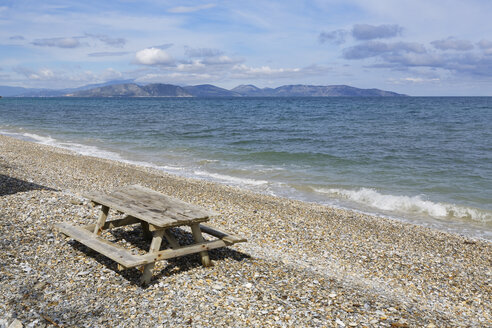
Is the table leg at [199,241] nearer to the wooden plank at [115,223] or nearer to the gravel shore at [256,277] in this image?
the gravel shore at [256,277]

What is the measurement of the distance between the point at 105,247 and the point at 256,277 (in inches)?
91.5

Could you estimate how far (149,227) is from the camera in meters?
5.94

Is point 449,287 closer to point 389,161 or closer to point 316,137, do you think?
point 389,161

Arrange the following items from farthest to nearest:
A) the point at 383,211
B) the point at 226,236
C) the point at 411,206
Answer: the point at 411,206, the point at 383,211, the point at 226,236

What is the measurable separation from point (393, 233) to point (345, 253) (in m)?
2.71

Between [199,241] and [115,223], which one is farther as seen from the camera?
[115,223]

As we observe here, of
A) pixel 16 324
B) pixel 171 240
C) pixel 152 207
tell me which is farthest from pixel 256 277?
pixel 16 324

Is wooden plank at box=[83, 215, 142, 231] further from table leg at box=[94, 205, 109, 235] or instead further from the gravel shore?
the gravel shore

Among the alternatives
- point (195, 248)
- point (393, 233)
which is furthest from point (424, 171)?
point (195, 248)

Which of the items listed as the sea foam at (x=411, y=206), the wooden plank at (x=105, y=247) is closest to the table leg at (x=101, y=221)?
the wooden plank at (x=105, y=247)

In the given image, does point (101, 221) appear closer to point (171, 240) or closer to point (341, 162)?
point (171, 240)

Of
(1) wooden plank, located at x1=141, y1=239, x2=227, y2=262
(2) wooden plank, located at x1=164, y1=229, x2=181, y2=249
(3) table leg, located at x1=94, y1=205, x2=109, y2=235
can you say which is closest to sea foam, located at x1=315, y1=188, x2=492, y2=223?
(1) wooden plank, located at x1=141, y1=239, x2=227, y2=262

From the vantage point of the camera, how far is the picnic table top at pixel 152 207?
557 centimetres

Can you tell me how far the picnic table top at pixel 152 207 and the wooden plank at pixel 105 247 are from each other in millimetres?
526
